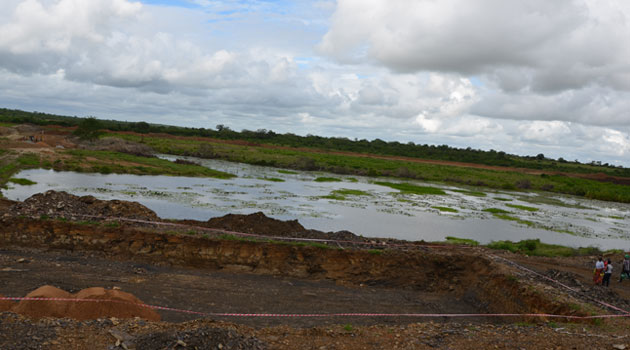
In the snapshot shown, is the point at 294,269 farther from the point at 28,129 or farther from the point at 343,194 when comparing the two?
the point at 28,129

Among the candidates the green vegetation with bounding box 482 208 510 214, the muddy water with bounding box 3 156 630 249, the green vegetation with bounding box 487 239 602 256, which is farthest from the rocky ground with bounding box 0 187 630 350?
the green vegetation with bounding box 482 208 510 214

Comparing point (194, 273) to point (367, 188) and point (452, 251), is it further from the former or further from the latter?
point (367, 188)

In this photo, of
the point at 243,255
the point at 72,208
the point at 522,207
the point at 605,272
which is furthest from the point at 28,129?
the point at 605,272

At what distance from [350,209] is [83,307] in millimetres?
22634

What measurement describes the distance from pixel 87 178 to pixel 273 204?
1675 cm

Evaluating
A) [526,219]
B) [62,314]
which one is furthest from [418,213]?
[62,314]

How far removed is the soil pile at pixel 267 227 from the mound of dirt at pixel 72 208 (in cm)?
267

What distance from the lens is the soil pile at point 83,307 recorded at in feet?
29.0

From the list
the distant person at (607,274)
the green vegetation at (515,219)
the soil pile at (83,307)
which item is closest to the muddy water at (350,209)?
the green vegetation at (515,219)

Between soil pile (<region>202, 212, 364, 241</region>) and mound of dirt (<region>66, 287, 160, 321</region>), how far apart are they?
845 centimetres

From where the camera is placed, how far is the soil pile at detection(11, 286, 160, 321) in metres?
8.85

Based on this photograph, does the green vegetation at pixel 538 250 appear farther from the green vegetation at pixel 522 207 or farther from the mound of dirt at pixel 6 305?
the mound of dirt at pixel 6 305

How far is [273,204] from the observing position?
29.7 metres

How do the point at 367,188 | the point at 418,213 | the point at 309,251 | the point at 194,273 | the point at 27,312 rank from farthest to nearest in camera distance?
the point at 367,188 < the point at 418,213 < the point at 309,251 < the point at 194,273 < the point at 27,312
